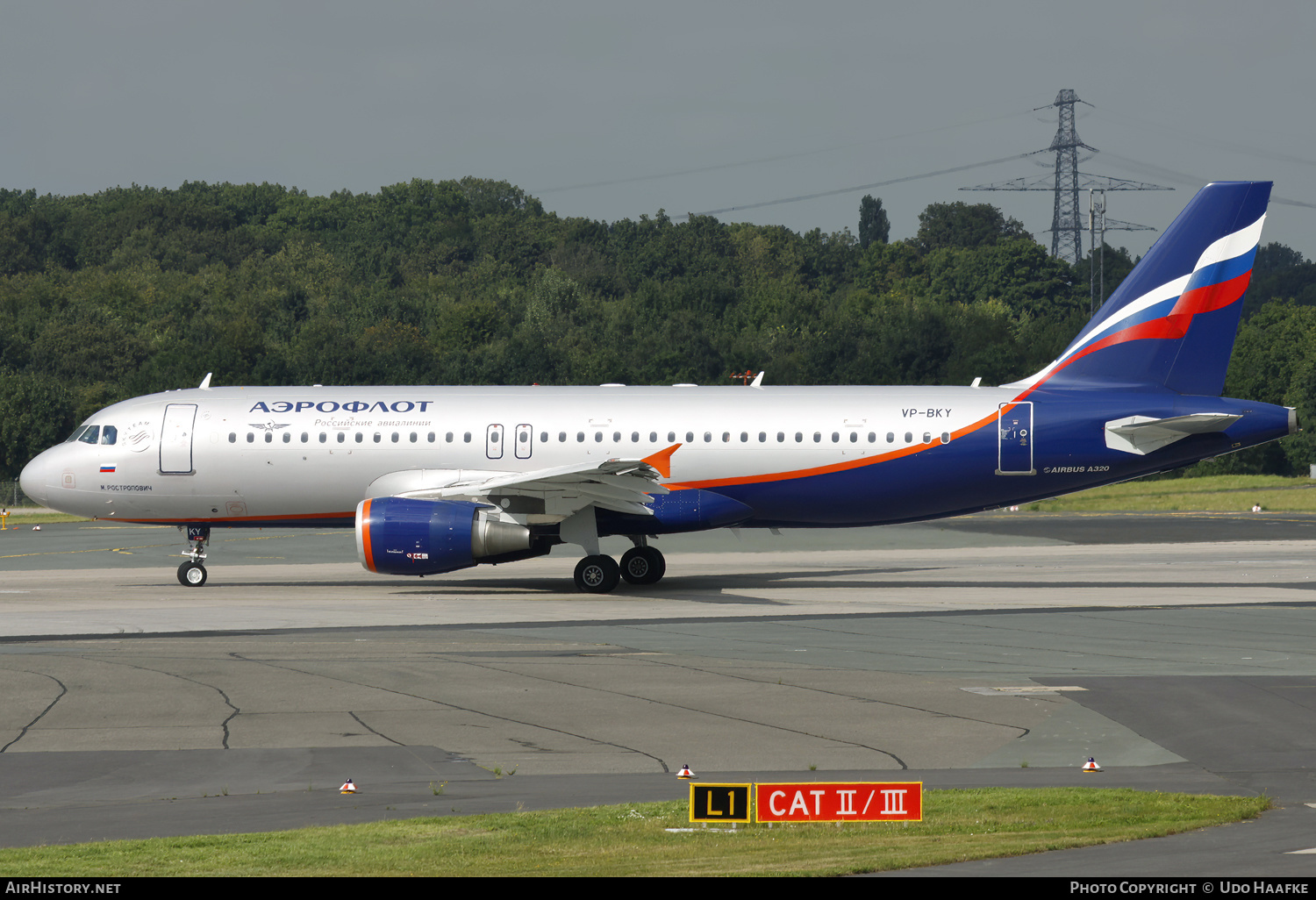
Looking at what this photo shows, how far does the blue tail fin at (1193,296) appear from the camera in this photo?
3008 cm

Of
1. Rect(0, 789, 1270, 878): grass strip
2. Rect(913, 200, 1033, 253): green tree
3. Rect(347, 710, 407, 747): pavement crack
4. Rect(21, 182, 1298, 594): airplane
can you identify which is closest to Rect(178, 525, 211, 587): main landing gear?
Rect(21, 182, 1298, 594): airplane

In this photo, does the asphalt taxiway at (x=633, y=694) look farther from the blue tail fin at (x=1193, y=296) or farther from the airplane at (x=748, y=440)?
the blue tail fin at (x=1193, y=296)

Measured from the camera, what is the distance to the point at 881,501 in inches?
1180

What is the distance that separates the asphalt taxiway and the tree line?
54019 millimetres

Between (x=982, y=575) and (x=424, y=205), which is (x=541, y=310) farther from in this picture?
(x=982, y=575)

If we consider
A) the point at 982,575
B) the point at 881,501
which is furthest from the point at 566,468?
the point at 982,575

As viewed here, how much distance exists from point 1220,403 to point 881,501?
7.49 meters

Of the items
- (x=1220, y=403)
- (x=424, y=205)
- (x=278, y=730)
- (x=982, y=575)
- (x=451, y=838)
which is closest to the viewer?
(x=451, y=838)

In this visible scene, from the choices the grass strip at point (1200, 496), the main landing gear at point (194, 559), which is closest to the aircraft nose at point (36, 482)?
the main landing gear at point (194, 559)

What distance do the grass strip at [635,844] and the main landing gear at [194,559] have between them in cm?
2201

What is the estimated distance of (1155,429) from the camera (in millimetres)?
29219

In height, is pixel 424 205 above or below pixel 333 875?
above

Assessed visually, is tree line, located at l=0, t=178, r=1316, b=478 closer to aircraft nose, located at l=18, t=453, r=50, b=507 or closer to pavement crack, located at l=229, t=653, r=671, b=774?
aircraft nose, located at l=18, t=453, r=50, b=507

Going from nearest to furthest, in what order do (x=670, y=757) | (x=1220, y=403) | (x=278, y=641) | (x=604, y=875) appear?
(x=604, y=875)
(x=670, y=757)
(x=278, y=641)
(x=1220, y=403)
